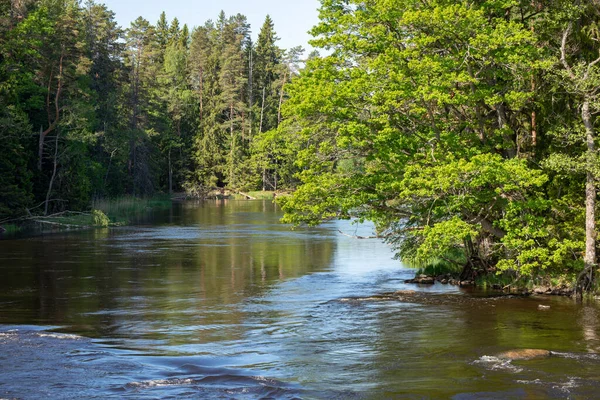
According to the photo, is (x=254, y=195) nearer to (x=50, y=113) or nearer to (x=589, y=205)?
(x=50, y=113)

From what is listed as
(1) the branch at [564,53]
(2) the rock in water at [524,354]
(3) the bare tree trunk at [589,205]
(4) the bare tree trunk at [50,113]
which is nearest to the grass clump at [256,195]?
(4) the bare tree trunk at [50,113]

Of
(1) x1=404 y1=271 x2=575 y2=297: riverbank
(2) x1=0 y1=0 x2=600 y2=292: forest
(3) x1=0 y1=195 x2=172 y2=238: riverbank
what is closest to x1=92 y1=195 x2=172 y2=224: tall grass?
(3) x1=0 y1=195 x2=172 y2=238: riverbank

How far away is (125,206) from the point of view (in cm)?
6819

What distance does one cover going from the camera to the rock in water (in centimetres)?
1534

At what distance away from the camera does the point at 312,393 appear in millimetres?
13062

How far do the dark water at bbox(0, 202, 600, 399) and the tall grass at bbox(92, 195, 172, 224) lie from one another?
2623 cm

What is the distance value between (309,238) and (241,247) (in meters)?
6.28

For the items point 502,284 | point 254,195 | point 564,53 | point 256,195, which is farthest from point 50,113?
point 254,195

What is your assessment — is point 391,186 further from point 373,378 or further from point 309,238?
point 309,238

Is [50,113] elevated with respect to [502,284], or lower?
A: elevated

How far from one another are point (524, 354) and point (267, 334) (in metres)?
6.44

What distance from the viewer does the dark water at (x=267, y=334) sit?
13.5 m

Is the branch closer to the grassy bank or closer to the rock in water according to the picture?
the rock in water

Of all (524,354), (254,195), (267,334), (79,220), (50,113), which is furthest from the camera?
(254,195)
